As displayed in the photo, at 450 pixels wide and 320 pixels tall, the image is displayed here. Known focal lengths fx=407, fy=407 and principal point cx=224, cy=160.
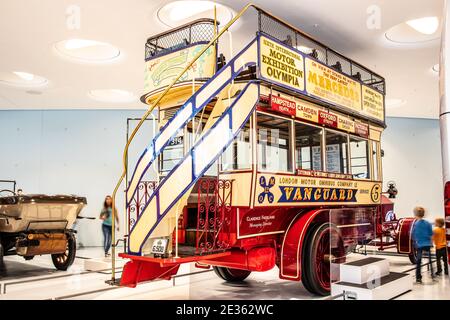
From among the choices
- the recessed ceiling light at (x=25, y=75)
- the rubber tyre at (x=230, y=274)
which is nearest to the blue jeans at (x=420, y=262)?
the rubber tyre at (x=230, y=274)

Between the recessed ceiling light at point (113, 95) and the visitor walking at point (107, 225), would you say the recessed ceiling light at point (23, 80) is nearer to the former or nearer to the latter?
the recessed ceiling light at point (113, 95)

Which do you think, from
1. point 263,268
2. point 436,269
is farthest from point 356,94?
point 263,268

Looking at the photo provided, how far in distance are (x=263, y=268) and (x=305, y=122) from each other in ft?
6.23

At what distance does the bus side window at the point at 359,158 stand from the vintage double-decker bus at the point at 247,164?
71mm

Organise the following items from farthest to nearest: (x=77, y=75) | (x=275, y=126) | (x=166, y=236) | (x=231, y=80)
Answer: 1. (x=77, y=75)
2. (x=275, y=126)
3. (x=231, y=80)
4. (x=166, y=236)

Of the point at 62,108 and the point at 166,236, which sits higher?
the point at 62,108

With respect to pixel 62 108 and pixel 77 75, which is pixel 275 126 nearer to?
pixel 77 75

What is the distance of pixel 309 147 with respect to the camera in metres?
5.50

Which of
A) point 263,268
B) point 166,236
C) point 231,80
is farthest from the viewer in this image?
point 263,268

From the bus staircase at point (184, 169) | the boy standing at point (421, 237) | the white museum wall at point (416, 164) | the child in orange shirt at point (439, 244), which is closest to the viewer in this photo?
the bus staircase at point (184, 169)

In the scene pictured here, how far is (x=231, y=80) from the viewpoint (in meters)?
4.22

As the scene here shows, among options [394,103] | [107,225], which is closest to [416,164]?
[394,103]

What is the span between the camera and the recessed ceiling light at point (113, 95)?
410 inches

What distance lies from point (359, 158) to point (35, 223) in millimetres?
5260
